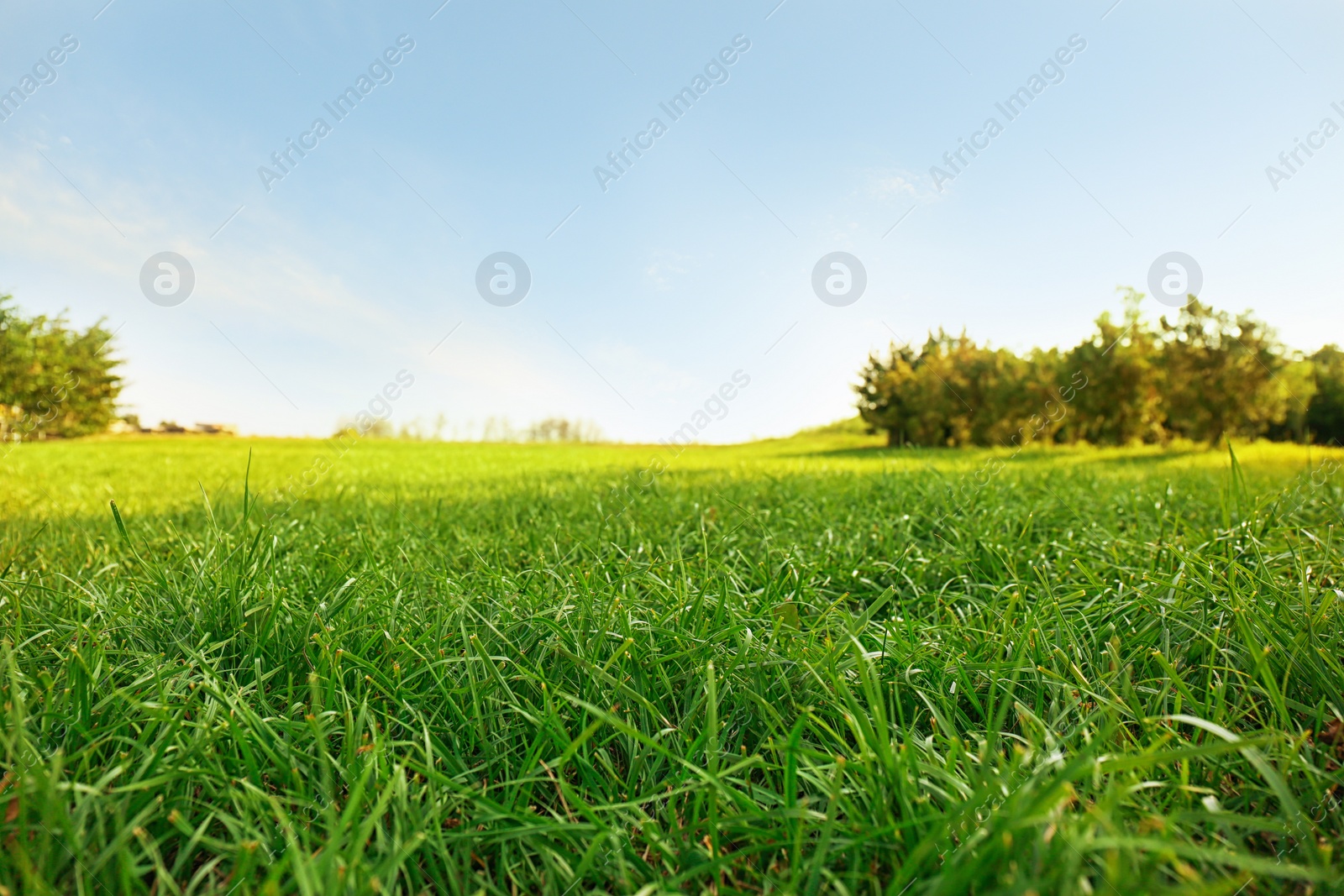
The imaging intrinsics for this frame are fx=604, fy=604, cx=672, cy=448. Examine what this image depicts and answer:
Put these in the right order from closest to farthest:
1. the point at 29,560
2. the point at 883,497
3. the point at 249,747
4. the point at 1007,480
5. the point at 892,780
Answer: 1. the point at 892,780
2. the point at 249,747
3. the point at 29,560
4. the point at 883,497
5. the point at 1007,480

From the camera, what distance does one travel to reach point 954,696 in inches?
51.7

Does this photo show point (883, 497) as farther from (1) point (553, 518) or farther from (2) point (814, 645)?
(2) point (814, 645)

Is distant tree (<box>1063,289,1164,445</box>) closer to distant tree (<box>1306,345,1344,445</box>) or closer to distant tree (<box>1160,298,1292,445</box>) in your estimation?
distant tree (<box>1160,298,1292,445</box>)

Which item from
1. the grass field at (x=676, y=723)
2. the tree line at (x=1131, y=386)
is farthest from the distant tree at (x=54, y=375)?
the tree line at (x=1131, y=386)

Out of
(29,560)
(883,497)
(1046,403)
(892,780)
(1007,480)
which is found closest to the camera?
(892,780)

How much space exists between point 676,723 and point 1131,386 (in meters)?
17.6

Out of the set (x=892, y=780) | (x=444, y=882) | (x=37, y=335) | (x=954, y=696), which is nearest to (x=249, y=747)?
(x=444, y=882)

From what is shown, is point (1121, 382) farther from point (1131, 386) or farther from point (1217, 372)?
point (1217, 372)

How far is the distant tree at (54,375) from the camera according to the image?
22.0 meters

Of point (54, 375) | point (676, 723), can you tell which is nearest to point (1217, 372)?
point (676, 723)

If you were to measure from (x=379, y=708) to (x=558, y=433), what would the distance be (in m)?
24.6

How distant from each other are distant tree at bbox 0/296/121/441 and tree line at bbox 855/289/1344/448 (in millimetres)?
26688

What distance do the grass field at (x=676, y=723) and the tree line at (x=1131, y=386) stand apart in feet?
38.6

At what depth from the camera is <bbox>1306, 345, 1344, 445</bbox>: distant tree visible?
19047 millimetres
